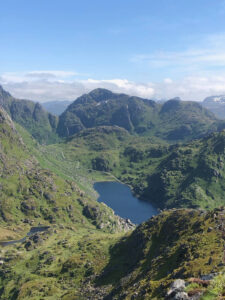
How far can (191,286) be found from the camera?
29344 millimetres

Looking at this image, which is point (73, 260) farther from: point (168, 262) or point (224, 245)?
point (224, 245)

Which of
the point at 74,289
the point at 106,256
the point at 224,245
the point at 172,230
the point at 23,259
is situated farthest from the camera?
the point at 23,259

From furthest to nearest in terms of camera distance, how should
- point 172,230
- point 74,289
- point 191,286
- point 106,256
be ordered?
point 106,256 → point 172,230 → point 74,289 → point 191,286

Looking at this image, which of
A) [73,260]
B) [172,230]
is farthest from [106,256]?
[172,230]

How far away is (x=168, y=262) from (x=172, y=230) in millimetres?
38168

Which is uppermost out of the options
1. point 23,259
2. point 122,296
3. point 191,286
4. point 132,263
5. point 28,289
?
point 191,286

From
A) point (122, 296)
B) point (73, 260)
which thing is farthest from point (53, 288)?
point (122, 296)

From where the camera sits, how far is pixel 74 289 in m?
134

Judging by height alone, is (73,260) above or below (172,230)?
below

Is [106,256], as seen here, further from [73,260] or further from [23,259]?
[23,259]

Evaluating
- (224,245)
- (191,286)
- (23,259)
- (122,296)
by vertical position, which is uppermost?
(191,286)

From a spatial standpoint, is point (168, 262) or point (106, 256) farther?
point (106, 256)

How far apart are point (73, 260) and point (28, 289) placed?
1190 inches

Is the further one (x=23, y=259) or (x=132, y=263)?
(x=23, y=259)
